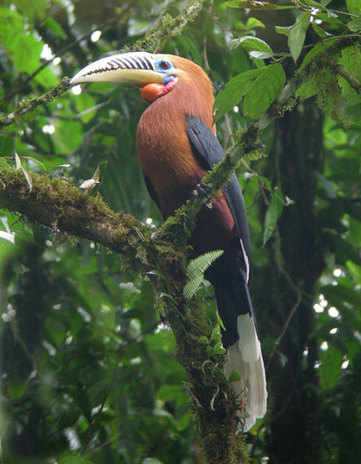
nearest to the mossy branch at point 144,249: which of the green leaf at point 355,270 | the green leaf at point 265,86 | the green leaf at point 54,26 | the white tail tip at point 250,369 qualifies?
the white tail tip at point 250,369

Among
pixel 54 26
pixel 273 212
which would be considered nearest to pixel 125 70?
pixel 54 26

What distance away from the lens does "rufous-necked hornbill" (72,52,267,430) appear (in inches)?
110

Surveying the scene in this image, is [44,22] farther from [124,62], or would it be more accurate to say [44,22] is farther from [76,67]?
[124,62]

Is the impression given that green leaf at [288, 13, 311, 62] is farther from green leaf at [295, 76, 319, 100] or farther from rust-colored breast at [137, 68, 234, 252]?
rust-colored breast at [137, 68, 234, 252]

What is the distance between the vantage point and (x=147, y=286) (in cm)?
315

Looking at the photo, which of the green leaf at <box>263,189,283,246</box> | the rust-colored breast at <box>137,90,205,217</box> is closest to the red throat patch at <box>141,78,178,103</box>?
the rust-colored breast at <box>137,90,205,217</box>

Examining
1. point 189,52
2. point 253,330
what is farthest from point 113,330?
point 189,52

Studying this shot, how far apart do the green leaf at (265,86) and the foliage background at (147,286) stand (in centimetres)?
59

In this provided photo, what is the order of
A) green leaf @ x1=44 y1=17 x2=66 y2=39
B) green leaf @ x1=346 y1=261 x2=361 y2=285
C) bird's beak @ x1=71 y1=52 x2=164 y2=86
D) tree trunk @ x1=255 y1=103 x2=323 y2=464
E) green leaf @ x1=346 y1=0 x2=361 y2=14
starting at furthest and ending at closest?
green leaf @ x1=44 y1=17 x2=66 y2=39 < green leaf @ x1=346 y1=261 x2=361 y2=285 < tree trunk @ x1=255 y1=103 x2=323 y2=464 < bird's beak @ x1=71 y1=52 x2=164 y2=86 < green leaf @ x1=346 y1=0 x2=361 y2=14

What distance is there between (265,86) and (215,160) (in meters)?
1.06

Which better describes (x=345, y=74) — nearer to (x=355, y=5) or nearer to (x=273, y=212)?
(x=355, y=5)

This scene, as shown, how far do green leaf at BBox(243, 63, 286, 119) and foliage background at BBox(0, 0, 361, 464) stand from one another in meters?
0.59

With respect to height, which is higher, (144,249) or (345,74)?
(345,74)

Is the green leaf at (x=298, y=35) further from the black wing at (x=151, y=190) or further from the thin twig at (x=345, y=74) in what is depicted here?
the black wing at (x=151, y=190)
